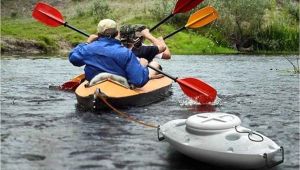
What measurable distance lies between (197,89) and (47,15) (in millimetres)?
4139

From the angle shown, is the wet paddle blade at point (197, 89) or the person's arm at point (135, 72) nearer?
the person's arm at point (135, 72)

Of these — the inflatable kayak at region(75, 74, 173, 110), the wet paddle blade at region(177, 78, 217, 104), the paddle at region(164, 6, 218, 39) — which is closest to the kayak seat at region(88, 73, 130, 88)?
the inflatable kayak at region(75, 74, 173, 110)

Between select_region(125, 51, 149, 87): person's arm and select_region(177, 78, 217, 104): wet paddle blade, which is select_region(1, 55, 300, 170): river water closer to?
select_region(177, 78, 217, 104): wet paddle blade

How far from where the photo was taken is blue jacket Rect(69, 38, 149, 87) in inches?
327

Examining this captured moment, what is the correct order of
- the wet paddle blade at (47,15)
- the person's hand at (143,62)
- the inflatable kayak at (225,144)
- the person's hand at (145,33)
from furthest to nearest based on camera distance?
the wet paddle blade at (47,15)
the person's hand at (145,33)
the person's hand at (143,62)
the inflatable kayak at (225,144)

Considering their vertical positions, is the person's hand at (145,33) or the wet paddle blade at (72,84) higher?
the person's hand at (145,33)

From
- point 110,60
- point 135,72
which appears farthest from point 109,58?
point 135,72

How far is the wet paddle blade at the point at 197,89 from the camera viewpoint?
9031 mm

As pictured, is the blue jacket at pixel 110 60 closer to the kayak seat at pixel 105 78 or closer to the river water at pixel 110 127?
the kayak seat at pixel 105 78

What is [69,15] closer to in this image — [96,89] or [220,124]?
[96,89]

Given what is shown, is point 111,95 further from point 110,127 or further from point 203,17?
point 203,17

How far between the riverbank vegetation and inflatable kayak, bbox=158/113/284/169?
2516 centimetres

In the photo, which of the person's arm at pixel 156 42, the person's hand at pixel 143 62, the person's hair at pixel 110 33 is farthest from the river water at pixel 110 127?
the person's hair at pixel 110 33

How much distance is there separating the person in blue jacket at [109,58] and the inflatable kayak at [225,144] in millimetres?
3223
